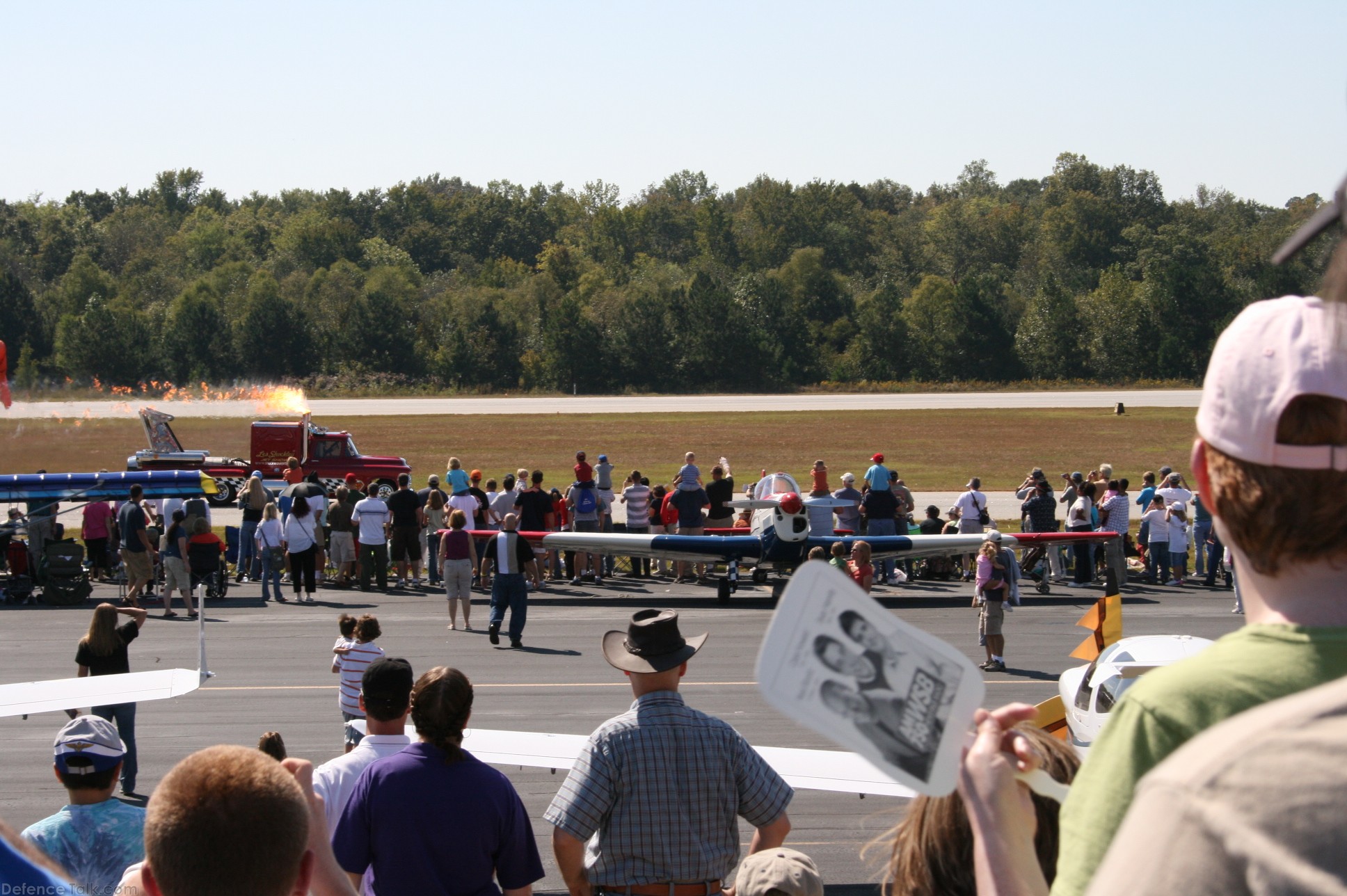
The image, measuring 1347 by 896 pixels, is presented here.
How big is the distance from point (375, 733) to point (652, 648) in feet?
4.89

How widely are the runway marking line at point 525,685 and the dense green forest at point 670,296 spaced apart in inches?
1845

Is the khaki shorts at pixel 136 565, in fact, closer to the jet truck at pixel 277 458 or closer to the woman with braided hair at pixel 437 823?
the jet truck at pixel 277 458

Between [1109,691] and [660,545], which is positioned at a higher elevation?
[1109,691]

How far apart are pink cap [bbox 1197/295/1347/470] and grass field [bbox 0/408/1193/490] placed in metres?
33.0

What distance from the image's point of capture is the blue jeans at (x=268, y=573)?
20.6 meters

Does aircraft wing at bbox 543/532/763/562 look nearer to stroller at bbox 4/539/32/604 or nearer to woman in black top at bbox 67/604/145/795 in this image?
stroller at bbox 4/539/32/604

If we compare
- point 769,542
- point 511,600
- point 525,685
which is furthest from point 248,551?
point 525,685

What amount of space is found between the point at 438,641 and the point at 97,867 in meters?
12.5

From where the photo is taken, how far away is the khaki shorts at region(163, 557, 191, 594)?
63.0ft

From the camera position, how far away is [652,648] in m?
4.89

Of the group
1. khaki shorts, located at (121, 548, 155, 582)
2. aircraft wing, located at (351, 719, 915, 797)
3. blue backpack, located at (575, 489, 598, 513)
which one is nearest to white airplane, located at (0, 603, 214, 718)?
aircraft wing, located at (351, 719, 915, 797)

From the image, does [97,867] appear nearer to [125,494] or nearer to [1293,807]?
[1293,807]

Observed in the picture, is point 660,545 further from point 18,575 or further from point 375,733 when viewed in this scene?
point 375,733

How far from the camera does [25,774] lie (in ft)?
35.3
